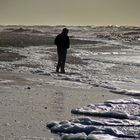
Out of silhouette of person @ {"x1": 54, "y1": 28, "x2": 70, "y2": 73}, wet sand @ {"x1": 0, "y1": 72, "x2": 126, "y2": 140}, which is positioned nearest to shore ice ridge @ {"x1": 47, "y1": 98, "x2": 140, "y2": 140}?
wet sand @ {"x1": 0, "y1": 72, "x2": 126, "y2": 140}

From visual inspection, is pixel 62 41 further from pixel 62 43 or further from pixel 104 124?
pixel 104 124

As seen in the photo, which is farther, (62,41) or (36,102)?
(62,41)

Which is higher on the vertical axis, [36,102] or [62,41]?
[62,41]

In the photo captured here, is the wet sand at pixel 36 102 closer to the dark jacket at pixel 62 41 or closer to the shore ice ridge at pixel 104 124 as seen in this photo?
the shore ice ridge at pixel 104 124

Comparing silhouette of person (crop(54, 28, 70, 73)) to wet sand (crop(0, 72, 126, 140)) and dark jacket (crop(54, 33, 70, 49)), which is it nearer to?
dark jacket (crop(54, 33, 70, 49))

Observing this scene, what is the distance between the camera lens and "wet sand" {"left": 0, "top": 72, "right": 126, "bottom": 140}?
9734 millimetres

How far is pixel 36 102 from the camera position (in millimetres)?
12898

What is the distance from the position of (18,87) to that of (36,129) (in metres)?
6.00

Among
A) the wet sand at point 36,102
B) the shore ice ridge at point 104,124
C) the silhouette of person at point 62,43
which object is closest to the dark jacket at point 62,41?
the silhouette of person at point 62,43

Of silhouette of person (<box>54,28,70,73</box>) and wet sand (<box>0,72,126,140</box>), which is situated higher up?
silhouette of person (<box>54,28,70,73</box>)

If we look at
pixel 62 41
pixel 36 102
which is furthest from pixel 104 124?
pixel 62 41

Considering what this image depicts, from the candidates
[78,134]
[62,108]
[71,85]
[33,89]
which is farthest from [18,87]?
[78,134]

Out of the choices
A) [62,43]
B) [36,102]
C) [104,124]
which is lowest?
[36,102]

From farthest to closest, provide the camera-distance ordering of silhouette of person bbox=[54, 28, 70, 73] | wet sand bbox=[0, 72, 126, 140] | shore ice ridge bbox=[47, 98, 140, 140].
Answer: silhouette of person bbox=[54, 28, 70, 73] → wet sand bbox=[0, 72, 126, 140] → shore ice ridge bbox=[47, 98, 140, 140]
